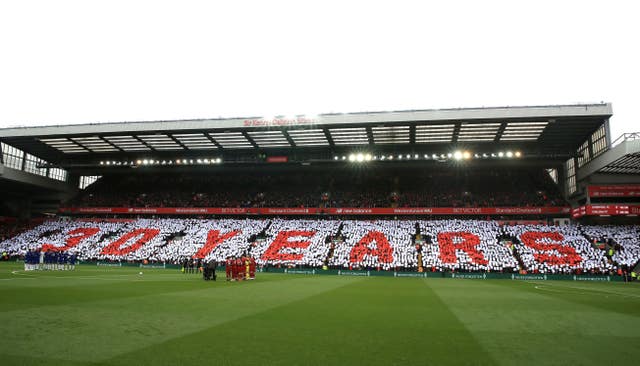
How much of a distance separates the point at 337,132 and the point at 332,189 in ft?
42.0

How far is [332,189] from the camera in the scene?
5566cm

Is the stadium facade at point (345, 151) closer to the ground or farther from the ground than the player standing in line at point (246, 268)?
farther from the ground

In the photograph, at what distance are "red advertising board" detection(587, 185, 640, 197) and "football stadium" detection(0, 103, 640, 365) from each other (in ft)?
0.65

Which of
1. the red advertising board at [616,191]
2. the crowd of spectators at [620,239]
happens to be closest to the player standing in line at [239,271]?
the crowd of spectators at [620,239]

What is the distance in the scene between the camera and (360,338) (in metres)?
8.77

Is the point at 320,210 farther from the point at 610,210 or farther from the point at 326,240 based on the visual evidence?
the point at 610,210

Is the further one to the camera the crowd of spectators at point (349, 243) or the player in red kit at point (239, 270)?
the crowd of spectators at point (349, 243)

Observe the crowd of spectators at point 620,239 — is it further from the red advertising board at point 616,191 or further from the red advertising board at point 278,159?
the red advertising board at point 278,159

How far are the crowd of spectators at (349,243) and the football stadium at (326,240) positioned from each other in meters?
0.26

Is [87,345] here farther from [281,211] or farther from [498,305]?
[281,211]

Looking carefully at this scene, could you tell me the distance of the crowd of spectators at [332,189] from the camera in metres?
50.7

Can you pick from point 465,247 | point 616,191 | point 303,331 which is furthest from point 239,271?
point 616,191

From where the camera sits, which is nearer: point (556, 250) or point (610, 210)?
point (556, 250)

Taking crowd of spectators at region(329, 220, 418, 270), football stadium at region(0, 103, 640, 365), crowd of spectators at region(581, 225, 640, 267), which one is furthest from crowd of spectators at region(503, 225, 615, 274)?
crowd of spectators at region(329, 220, 418, 270)
